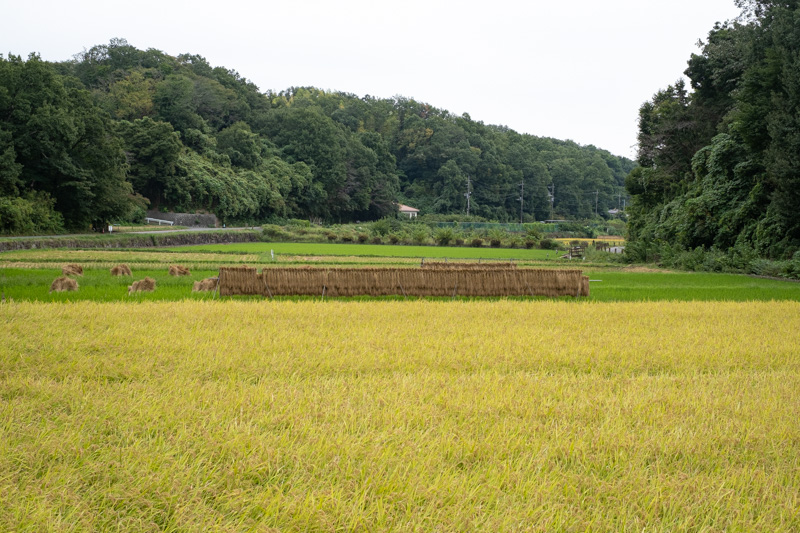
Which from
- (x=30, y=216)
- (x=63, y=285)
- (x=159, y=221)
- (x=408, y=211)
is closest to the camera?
(x=63, y=285)

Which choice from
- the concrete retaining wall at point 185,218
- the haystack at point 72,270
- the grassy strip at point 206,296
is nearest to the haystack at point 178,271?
the grassy strip at point 206,296

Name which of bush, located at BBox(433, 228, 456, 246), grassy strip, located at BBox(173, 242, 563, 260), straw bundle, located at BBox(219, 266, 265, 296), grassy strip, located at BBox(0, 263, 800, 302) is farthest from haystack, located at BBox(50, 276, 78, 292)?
bush, located at BBox(433, 228, 456, 246)

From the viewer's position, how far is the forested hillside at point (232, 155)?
36656mm

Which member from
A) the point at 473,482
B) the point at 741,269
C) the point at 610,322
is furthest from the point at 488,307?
the point at 741,269

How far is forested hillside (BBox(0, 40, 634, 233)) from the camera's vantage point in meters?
36.7

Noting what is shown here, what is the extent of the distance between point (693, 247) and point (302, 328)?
27234mm

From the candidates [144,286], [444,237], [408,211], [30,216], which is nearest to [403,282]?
[144,286]

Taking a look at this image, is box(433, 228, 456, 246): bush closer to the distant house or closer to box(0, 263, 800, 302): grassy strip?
box(0, 263, 800, 302): grassy strip

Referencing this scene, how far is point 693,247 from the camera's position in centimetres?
3195

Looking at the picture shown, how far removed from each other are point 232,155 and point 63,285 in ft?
190

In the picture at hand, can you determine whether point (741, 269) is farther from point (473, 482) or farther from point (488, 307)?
point (473, 482)

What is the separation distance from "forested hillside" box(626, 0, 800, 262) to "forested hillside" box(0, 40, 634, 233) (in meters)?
32.1

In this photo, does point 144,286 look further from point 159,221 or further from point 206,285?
point 159,221

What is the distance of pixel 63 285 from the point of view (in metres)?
13.6
